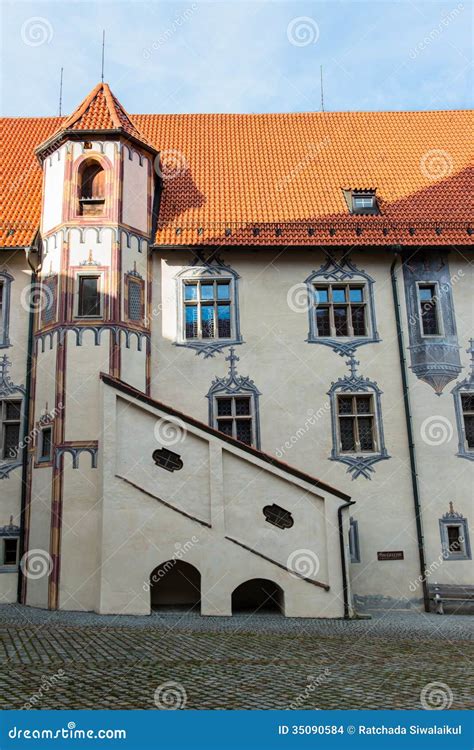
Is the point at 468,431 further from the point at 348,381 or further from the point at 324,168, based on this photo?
the point at 324,168

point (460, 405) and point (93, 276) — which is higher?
point (93, 276)

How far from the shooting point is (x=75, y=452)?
13.7 metres

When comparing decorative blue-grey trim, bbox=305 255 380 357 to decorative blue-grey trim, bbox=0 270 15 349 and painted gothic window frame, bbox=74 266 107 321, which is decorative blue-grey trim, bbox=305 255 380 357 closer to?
painted gothic window frame, bbox=74 266 107 321

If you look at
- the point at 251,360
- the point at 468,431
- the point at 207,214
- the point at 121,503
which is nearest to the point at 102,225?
the point at 207,214

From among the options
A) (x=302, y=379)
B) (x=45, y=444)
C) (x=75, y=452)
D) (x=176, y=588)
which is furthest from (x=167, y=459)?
(x=302, y=379)

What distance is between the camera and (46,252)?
15.6 metres

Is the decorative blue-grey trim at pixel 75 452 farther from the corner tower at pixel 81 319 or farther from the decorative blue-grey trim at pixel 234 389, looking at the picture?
the decorative blue-grey trim at pixel 234 389

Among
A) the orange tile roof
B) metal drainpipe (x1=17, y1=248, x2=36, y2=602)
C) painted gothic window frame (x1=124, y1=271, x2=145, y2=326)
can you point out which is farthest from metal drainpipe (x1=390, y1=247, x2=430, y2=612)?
metal drainpipe (x1=17, y1=248, x2=36, y2=602)

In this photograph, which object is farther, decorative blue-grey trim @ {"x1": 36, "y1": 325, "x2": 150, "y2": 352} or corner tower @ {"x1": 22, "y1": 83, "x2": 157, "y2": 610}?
decorative blue-grey trim @ {"x1": 36, "y1": 325, "x2": 150, "y2": 352}

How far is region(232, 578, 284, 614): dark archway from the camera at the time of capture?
13.6 metres

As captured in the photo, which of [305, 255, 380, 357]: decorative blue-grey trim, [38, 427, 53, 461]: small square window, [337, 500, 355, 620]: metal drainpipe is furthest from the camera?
[305, 255, 380, 357]: decorative blue-grey trim

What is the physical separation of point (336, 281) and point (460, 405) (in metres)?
4.25

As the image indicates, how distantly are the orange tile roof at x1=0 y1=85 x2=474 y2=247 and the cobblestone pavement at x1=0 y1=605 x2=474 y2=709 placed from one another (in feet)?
29.1

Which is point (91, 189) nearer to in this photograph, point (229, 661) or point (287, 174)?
point (287, 174)
